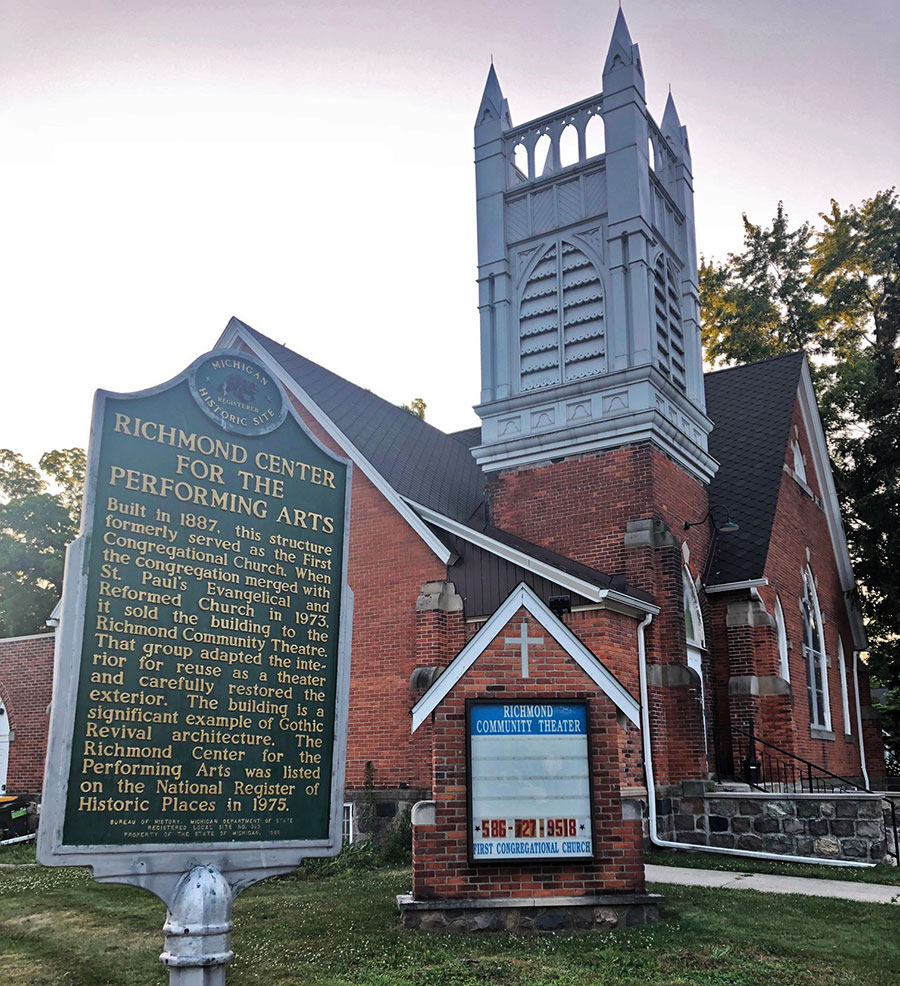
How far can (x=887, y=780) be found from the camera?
26922 millimetres

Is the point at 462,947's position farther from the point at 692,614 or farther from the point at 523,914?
the point at 692,614

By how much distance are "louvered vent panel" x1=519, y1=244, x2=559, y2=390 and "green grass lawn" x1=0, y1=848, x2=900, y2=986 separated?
11.4 meters

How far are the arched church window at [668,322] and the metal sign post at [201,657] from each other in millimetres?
14111


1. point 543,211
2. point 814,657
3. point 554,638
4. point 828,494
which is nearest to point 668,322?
point 543,211

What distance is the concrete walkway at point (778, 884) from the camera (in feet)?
36.9

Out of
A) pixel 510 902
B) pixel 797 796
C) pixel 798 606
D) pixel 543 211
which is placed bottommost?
pixel 510 902

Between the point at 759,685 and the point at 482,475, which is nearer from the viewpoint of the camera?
the point at 759,685

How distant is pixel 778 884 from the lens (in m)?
12.1

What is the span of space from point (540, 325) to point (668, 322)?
2675 mm

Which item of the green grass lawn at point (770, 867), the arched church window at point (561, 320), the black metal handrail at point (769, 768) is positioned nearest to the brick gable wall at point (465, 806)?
the green grass lawn at point (770, 867)

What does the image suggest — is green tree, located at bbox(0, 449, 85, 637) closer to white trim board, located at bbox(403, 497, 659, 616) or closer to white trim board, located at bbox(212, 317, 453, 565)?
white trim board, located at bbox(212, 317, 453, 565)

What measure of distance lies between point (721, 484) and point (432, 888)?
14.6 metres

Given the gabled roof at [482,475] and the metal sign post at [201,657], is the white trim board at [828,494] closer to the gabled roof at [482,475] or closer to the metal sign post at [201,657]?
the gabled roof at [482,475]

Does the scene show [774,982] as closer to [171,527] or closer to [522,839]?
[522,839]
